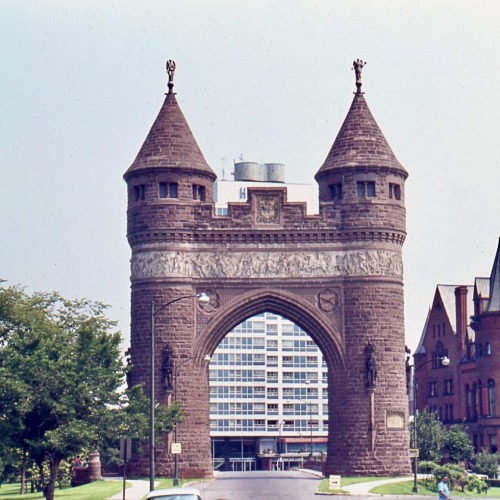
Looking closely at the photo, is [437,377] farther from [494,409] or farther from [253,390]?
[253,390]

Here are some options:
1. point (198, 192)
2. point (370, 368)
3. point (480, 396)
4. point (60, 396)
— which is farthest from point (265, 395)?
point (60, 396)

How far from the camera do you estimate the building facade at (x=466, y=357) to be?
92750mm

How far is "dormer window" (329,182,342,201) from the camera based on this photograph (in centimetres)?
6444

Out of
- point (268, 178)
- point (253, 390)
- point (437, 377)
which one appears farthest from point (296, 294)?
point (268, 178)

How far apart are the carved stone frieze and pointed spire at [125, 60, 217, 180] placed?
483 cm

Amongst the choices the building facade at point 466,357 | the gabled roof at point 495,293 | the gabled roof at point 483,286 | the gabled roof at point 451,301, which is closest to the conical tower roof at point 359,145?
the building facade at point 466,357

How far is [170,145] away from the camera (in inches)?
2544

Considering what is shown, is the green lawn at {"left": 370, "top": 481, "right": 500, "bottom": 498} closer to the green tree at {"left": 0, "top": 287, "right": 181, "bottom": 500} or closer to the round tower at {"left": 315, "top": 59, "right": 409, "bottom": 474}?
the round tower at {"left": 315, "top": 59, "right": 409, "bottom": 474}

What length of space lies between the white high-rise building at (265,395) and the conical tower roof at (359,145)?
73.1 meters

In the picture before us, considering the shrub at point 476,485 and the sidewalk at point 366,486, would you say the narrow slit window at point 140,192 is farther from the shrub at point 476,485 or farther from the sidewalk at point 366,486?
the shrub at point 476,485

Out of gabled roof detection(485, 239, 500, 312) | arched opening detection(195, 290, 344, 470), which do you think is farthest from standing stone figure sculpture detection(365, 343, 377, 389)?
arched opening detection(195, 290, 344, 470)

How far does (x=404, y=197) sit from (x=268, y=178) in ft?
305

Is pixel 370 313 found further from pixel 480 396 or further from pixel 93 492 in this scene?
pixel 480 396

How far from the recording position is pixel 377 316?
62.9 meters
